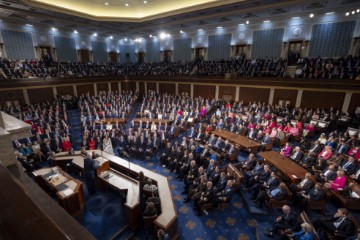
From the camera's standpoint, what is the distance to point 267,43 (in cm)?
1809

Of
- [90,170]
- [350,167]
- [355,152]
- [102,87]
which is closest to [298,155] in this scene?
[350,167]

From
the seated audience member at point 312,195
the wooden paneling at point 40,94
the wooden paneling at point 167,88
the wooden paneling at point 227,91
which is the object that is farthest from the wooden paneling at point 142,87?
the seated audience member at point 312,195

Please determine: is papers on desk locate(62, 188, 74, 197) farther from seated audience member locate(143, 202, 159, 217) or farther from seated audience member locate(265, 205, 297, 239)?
seated audience member locate(265, 205, 297, 239)

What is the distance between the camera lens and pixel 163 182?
6.23 meters

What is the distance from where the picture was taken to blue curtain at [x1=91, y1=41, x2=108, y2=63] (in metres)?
24.4

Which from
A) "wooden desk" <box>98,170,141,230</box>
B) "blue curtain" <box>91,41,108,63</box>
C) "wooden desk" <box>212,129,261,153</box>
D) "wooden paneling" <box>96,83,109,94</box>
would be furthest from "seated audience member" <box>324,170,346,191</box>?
"blue curtain" <box>91,41,108,63</box>

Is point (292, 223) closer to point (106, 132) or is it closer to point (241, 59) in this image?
point (106, 132)

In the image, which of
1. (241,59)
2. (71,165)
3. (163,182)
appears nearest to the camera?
(163,182)

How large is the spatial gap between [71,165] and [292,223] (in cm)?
798

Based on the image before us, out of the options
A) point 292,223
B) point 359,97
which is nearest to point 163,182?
point 292,223

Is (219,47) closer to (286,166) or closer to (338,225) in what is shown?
Answer: (286,166)

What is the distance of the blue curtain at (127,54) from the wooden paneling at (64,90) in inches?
431

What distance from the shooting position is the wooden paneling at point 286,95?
14399 mm

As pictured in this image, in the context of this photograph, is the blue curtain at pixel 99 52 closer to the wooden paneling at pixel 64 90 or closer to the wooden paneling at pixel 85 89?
the wooden paneling at pixel 85 89
